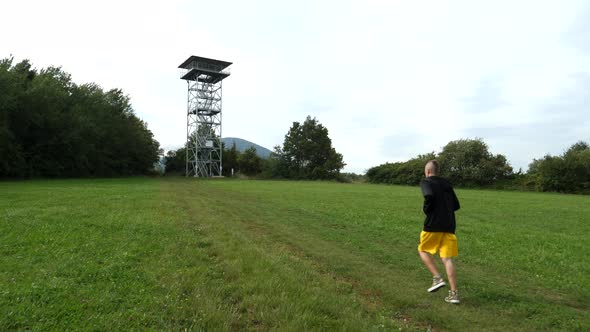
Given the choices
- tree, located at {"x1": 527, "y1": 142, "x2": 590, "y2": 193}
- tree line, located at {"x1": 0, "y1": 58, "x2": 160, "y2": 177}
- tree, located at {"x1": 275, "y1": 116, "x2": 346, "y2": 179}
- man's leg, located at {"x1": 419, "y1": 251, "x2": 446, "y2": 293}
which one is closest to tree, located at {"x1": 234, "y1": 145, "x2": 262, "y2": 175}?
tree, located at {"x1": 275, "y1": 116, "x2": 346, "y2": 179}

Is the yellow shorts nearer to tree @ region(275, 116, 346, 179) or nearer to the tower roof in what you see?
the tower roof

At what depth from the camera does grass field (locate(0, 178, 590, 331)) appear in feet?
17.1

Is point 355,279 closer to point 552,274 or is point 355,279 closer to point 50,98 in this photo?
point 552,274

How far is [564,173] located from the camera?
185 feet

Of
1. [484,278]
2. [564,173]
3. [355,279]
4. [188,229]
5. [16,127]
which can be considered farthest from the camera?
[564,173]

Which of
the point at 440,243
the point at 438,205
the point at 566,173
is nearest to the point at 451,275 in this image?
the point at 440,243

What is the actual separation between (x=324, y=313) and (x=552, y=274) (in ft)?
19.7

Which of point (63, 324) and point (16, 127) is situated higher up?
point (16, 127)

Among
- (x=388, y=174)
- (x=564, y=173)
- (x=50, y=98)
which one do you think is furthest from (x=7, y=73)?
(x=564, y=173)

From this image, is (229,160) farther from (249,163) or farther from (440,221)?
(440,221)

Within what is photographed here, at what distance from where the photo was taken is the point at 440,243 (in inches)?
271

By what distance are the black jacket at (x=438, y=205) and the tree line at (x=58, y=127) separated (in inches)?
1771

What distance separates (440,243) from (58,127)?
173 feet

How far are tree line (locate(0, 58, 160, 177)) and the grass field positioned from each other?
36024 millimetres
